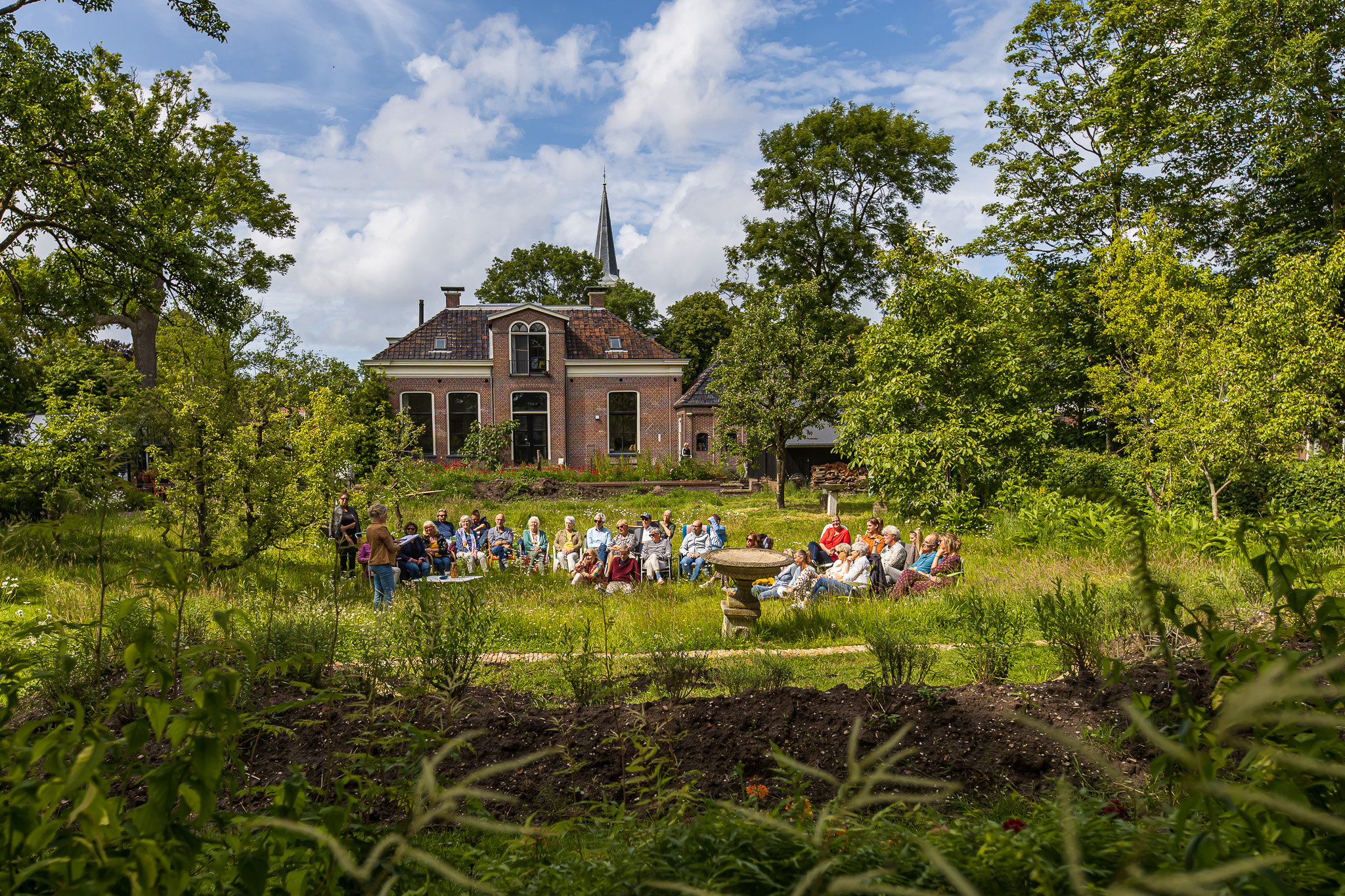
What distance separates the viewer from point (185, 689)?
3.93 feet

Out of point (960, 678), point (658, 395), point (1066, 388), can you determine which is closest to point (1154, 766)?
point (960, 678)

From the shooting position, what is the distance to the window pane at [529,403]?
105 feet

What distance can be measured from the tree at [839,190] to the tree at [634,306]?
2008 cm

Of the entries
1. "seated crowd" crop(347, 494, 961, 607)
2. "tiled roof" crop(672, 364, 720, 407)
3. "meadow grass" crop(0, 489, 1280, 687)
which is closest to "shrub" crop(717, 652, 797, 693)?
"meadow grass" crop(0, 489, 1280, 687)

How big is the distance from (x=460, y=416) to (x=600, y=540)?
22.0 m

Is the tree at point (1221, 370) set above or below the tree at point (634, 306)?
below

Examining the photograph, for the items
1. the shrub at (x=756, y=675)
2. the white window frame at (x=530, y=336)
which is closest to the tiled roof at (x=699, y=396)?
the white window frame at (x=530, y=336)

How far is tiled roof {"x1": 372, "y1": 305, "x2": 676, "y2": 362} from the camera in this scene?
103 feet

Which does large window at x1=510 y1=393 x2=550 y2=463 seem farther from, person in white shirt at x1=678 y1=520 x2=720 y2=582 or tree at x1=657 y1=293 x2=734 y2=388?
person in white shirt at x1=678 y1=520 x2=720 y2=582

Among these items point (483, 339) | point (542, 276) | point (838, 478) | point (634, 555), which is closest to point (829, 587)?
point (634, 555)

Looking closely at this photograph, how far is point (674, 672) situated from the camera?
5273 mm

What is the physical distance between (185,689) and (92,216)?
1189 cm

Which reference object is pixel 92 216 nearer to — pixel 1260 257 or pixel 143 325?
pixel 143 325

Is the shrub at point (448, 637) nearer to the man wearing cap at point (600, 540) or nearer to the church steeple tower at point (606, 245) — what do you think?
the man wearing cap at point (600, 540)
